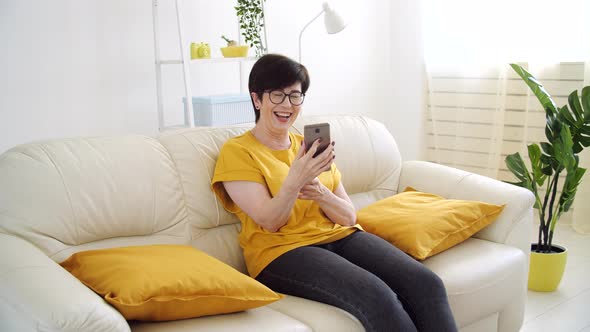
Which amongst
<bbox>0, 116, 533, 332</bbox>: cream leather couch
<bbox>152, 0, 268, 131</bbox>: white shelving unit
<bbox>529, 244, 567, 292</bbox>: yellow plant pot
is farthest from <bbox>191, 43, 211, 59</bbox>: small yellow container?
<bbox>529, 244, 567, 292</bbox>: yellow plant pot

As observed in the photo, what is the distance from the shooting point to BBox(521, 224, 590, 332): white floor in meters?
2.65

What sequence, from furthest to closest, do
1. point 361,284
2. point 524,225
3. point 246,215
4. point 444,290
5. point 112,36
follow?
point 112,36 < point 524,225 < point 246,215 < point 444,290 < point 361,284

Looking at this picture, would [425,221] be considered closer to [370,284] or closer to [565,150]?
[370,284]

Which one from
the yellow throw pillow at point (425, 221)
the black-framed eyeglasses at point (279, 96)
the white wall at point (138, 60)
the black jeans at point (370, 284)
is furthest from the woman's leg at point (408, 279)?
the white wall at point (138, 60)

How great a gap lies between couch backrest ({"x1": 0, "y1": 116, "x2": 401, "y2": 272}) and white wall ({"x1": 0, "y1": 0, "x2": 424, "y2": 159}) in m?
1.22

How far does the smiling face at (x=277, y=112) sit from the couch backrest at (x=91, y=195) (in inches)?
13.3

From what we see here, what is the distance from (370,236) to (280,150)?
40 cm

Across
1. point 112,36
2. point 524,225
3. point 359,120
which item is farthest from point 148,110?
point 524,225

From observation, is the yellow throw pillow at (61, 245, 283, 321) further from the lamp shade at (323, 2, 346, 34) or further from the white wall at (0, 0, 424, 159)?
the lamp shade at (323, 2, 346, 34)

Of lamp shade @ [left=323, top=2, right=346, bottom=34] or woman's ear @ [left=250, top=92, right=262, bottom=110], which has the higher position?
lamp shade @ [left=323, top=2, right=346, bottom=34]

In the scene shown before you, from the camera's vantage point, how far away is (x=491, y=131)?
4.28 metres

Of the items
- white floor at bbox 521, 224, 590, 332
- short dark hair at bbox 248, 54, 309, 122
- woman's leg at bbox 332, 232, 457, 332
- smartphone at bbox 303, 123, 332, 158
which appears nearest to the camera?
Result: woman's leg at bbox 332, 232, 457, 332

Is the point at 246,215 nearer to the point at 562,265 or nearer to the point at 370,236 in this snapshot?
the point at 370,236

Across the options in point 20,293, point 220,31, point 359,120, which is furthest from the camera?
point 220,31
